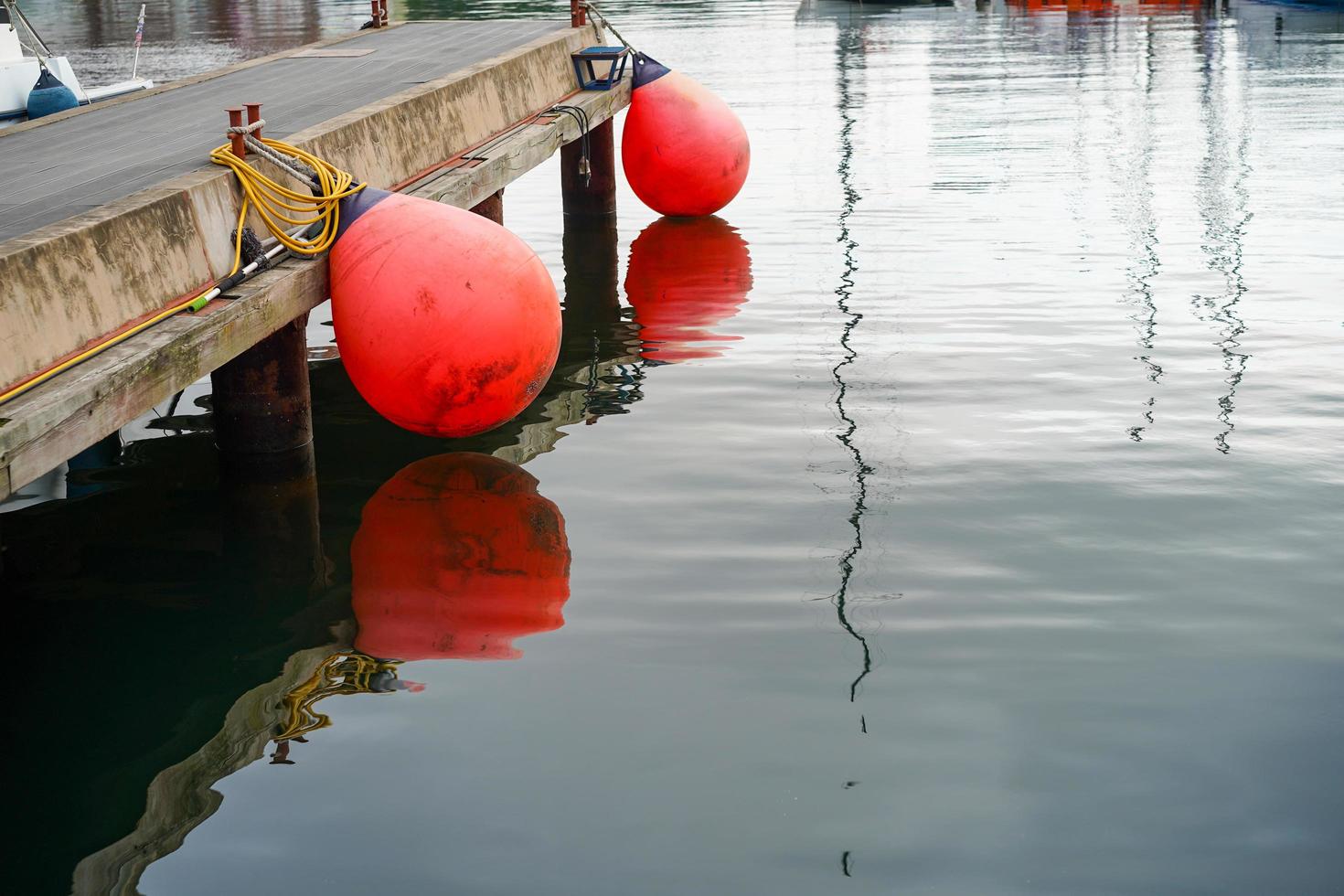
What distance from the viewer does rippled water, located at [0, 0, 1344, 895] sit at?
5035 millimetres

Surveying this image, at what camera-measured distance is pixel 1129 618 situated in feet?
21.4

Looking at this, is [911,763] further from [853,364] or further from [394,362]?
[853,364]

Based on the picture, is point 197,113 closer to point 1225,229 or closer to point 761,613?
point 761,613

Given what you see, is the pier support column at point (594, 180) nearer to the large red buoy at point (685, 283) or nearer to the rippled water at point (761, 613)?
the large red buoy at point (685, 283)

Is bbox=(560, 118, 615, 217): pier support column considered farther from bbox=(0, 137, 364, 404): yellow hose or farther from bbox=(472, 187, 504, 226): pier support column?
bbox=(0, 137, 364, 404): yellow hose

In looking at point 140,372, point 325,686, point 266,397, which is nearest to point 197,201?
point 266,397

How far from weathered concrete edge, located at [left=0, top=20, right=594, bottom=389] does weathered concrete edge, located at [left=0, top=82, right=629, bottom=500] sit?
0.17 metres

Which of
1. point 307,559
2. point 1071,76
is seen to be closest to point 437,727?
point 307,559

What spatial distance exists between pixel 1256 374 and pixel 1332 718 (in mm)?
4792

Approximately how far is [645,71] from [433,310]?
821 centimetres

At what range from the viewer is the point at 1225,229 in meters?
14.8

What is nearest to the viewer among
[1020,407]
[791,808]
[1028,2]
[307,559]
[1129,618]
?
[791,808]

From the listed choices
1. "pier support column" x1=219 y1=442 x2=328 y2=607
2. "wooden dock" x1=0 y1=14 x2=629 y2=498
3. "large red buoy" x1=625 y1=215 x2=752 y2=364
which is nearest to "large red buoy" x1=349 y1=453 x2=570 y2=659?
"pier support column" x1=219 y1=442 x2=328 y2=607

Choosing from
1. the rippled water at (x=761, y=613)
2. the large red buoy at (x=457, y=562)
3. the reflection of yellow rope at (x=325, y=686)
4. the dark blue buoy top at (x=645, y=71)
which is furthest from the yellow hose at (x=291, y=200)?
the dark blue buoy top at (x=645, y=71)
